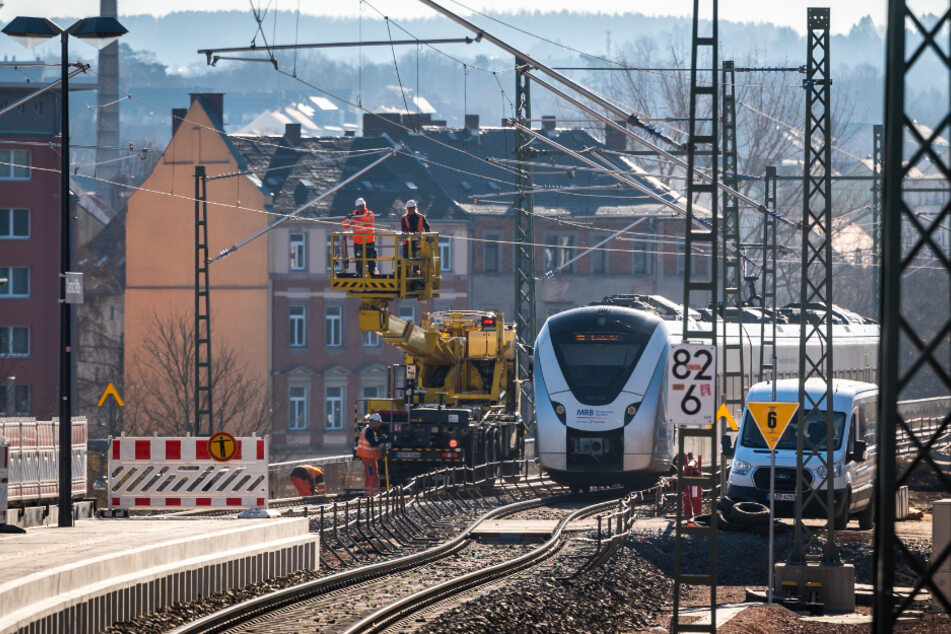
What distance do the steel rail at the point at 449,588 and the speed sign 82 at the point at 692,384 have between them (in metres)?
3.54

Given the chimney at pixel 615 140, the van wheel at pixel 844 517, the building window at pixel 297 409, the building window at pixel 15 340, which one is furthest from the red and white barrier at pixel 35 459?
the chimney at pixel 615 140

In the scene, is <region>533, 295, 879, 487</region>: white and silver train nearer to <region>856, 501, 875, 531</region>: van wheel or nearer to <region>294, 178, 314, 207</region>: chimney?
<region>856, 501, 875, 531</region>: van wheel

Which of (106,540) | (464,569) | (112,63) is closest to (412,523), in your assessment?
(464,569)

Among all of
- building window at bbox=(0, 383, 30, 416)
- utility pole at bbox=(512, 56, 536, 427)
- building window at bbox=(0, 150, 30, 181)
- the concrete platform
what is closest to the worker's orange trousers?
utility pole at bbox=(512, 56, 536, 427)

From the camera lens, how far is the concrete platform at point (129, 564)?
1423 centimetres

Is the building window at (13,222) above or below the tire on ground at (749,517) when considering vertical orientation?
above

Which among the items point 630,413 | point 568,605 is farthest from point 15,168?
point 568,605

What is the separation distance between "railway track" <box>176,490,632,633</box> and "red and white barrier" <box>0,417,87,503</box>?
170 inches

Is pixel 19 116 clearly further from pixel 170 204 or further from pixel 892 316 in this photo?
pixel 892 316

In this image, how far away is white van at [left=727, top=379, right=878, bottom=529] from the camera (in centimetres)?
2983

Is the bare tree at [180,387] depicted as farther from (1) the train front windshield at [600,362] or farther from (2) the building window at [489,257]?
(1) the train front windshield at [600,362]

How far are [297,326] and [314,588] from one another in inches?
2208

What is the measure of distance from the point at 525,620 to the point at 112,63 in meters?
118

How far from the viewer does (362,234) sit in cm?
3106
